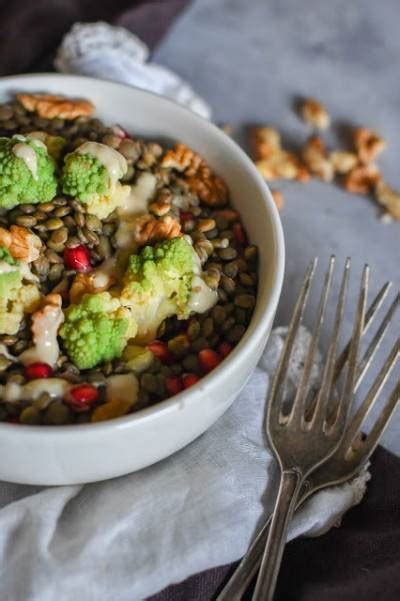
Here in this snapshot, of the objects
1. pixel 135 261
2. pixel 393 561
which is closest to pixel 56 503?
pixel 135 261

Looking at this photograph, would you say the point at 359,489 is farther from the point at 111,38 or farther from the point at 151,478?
the point at 111,38

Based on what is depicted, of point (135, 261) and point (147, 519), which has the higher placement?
point (135, 261)

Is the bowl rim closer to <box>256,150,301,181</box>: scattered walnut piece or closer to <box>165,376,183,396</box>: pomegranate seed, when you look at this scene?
<box>165,376,183,396</box>: pomegranate seed

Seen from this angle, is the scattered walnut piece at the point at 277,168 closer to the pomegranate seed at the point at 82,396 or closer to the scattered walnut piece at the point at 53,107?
the scattered walnut piece at the point at 53,107

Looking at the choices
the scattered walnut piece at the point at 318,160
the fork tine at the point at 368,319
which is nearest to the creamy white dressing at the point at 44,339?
the fork tine at the point at 368,319

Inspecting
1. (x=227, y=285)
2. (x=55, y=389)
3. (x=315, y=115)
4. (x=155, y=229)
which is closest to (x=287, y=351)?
(x=227, y=285)

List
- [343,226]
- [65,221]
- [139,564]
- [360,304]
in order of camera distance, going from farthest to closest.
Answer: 1. [343,226]
2. [360,304]
3. [65,221]
4. [139,564]

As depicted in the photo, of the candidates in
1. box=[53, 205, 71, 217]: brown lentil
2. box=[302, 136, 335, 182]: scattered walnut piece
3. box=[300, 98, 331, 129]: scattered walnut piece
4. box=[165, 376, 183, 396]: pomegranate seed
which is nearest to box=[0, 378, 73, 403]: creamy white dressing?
box=[165, 376, 183, 396]: pomegranate seed
